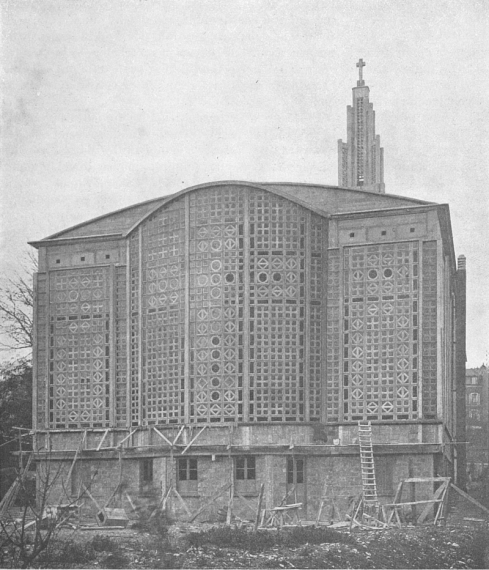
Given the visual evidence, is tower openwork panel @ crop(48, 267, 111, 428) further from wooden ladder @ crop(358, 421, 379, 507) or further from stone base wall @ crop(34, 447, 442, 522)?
wooden ladder @ crop(358, 421, 379, 507)

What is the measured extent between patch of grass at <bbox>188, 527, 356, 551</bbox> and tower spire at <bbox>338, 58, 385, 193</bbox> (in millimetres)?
28497

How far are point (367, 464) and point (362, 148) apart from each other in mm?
25774

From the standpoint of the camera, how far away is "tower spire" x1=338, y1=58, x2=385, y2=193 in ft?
178

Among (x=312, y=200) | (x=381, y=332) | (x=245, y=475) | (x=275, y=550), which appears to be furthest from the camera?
(x=312, y=200)

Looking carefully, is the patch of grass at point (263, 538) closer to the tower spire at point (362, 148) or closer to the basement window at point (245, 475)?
the basement window at point (245, 475)

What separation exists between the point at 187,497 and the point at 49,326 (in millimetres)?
9393

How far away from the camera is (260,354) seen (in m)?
35.7

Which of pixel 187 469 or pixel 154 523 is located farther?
pixel 187 469

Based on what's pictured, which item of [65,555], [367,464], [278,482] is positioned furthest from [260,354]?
[65,555]

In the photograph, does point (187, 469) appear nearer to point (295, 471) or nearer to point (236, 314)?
point (295, 471)

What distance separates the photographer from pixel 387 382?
34.9m

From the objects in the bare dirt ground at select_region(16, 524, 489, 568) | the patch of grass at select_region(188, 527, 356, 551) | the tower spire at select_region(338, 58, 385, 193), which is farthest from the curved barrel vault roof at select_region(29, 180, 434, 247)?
the tower spire at select_region(338, 58, 385, 193)

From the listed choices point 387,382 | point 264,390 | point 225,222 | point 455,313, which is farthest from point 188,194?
point 455,313

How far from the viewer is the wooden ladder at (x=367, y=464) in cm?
3356
